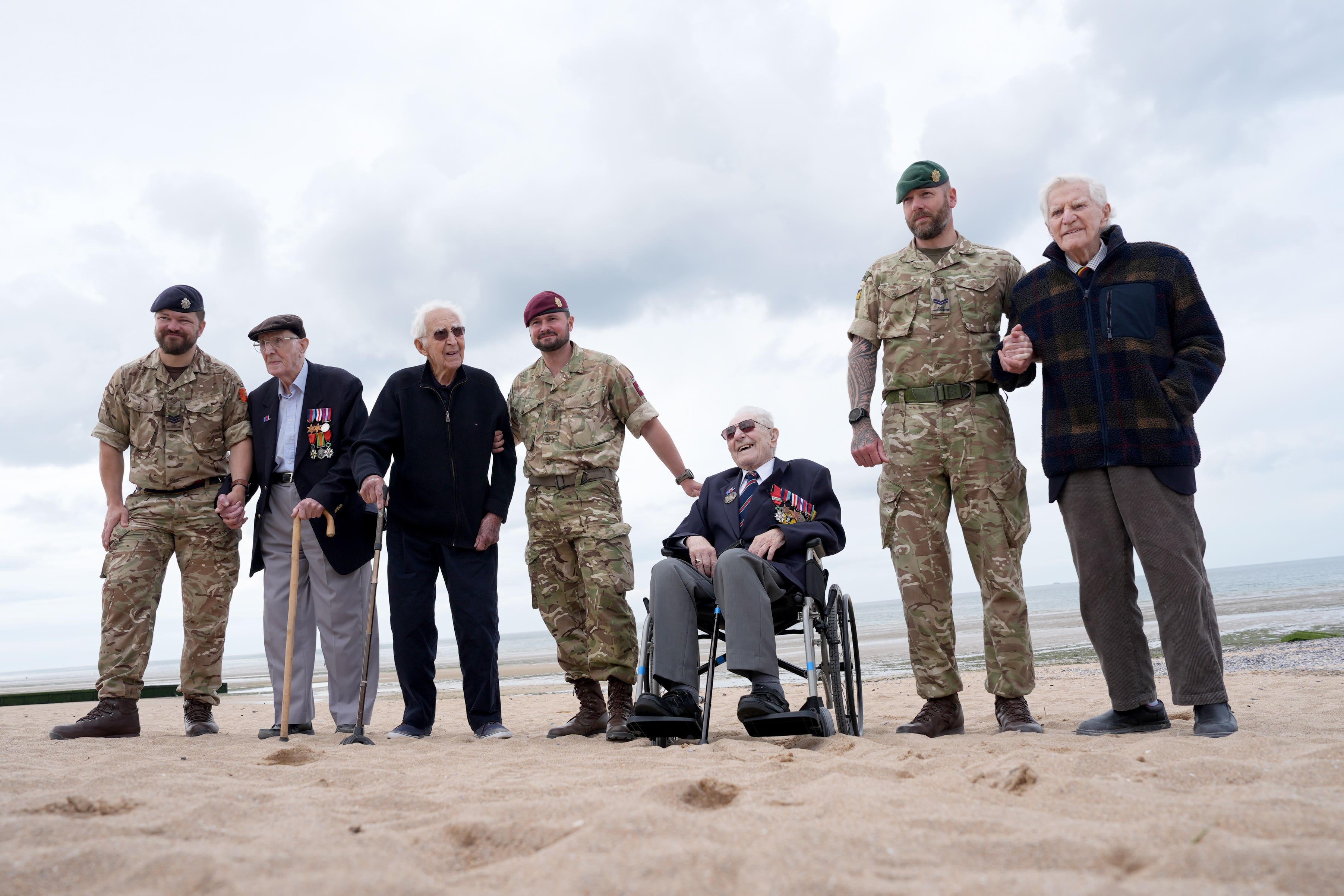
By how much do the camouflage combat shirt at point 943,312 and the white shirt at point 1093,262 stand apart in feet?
1.01

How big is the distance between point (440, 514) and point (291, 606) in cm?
84

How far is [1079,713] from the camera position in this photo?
14.2ft

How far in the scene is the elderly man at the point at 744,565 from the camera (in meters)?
3.35

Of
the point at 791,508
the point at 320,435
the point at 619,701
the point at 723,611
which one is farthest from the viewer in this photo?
the point at 320,435

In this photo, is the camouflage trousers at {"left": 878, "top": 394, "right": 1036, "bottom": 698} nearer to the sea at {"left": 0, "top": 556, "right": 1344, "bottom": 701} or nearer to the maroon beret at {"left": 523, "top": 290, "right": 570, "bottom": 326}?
the sea at {"left": 0, "top": 556, "right": 1344, "bottom": 701}

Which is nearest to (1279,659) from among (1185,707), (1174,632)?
(1185,707)

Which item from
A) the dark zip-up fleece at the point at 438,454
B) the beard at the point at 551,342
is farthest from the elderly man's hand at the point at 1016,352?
the dark zip-up fleece at the point at 438,454

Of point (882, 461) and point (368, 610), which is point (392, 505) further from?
point (882, 461)

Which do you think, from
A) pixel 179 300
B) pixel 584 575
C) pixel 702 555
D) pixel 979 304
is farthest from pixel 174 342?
pixel 979 304

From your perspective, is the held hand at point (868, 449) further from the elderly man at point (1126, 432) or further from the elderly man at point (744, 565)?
the elderly man at point (1126, 432)

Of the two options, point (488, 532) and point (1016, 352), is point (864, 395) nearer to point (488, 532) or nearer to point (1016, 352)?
point (1016, 352)

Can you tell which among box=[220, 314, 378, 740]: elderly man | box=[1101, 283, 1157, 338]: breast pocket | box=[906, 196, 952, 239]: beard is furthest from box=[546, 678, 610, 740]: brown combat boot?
box=[1101, 283, 1157, 338]: breast pocket

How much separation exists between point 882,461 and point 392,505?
2351mm

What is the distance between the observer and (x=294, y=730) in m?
4.41
